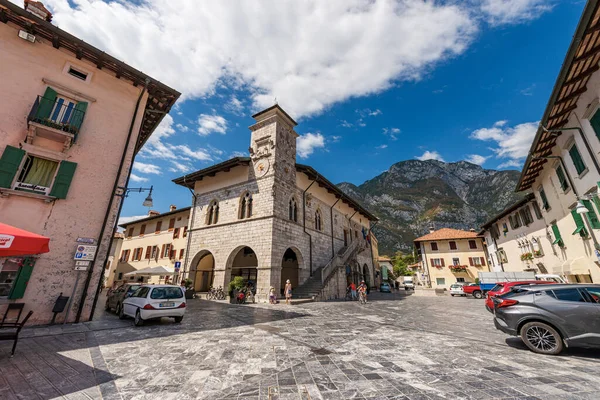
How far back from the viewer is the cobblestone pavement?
135 inches

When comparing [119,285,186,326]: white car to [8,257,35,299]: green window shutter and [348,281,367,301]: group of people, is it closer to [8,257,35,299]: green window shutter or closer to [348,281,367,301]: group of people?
[8,257,35,299]: green window shutter

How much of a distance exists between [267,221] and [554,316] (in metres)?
14.0

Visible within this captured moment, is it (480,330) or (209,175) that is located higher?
(209,175)

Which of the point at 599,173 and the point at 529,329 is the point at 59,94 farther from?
the point at 599,173

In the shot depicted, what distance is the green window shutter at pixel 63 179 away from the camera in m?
8.70

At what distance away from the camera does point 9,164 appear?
26.7 feet

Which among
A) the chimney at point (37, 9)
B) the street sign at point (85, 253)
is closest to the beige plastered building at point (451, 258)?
the street sign at point (85, 253)

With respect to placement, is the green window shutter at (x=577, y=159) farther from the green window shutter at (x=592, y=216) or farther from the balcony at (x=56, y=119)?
the balcony at (x=56, y=119)

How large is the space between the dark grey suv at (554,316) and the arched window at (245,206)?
50.4 ft

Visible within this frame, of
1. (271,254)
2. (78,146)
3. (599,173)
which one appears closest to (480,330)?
(599,173)

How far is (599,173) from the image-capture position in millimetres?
8484

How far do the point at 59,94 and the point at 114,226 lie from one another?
5741 millimetres

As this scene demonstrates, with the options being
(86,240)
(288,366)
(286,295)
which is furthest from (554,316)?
(86,240)

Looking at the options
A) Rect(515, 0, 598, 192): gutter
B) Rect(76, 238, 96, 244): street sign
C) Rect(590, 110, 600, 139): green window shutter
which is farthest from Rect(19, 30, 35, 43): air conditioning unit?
Rect(590, 110, 600, 139): green window shutter
